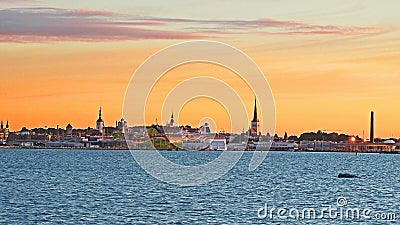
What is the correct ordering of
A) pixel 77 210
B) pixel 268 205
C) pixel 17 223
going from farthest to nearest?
1. pixel 268 205
2. pixel 77 210
3. pixel 17 223

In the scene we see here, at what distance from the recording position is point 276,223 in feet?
193

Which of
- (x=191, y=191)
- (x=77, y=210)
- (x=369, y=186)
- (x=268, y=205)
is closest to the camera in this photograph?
(x=77, y=210)

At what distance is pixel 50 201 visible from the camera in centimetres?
7356

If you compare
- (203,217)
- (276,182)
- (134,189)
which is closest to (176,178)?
(276,182)

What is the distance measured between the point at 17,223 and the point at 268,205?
74.3 feet

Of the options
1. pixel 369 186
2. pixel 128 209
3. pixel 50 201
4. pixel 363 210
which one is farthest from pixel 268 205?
pixel 369 186

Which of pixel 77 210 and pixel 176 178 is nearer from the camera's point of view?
pixel 77 210

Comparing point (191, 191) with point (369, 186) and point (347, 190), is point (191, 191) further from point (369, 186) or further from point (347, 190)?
point (369, 186)

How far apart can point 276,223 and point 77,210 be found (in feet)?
52.4

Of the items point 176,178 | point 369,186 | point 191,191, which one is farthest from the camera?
point 176,178

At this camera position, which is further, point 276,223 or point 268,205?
point 268,205

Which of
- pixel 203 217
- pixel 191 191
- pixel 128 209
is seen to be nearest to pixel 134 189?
pixel 191 191

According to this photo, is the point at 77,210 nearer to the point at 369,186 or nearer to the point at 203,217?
the point at 203,217

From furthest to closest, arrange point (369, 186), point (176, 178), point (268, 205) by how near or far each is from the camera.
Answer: point (176, 178), point (369, 186), point (268, 205)
